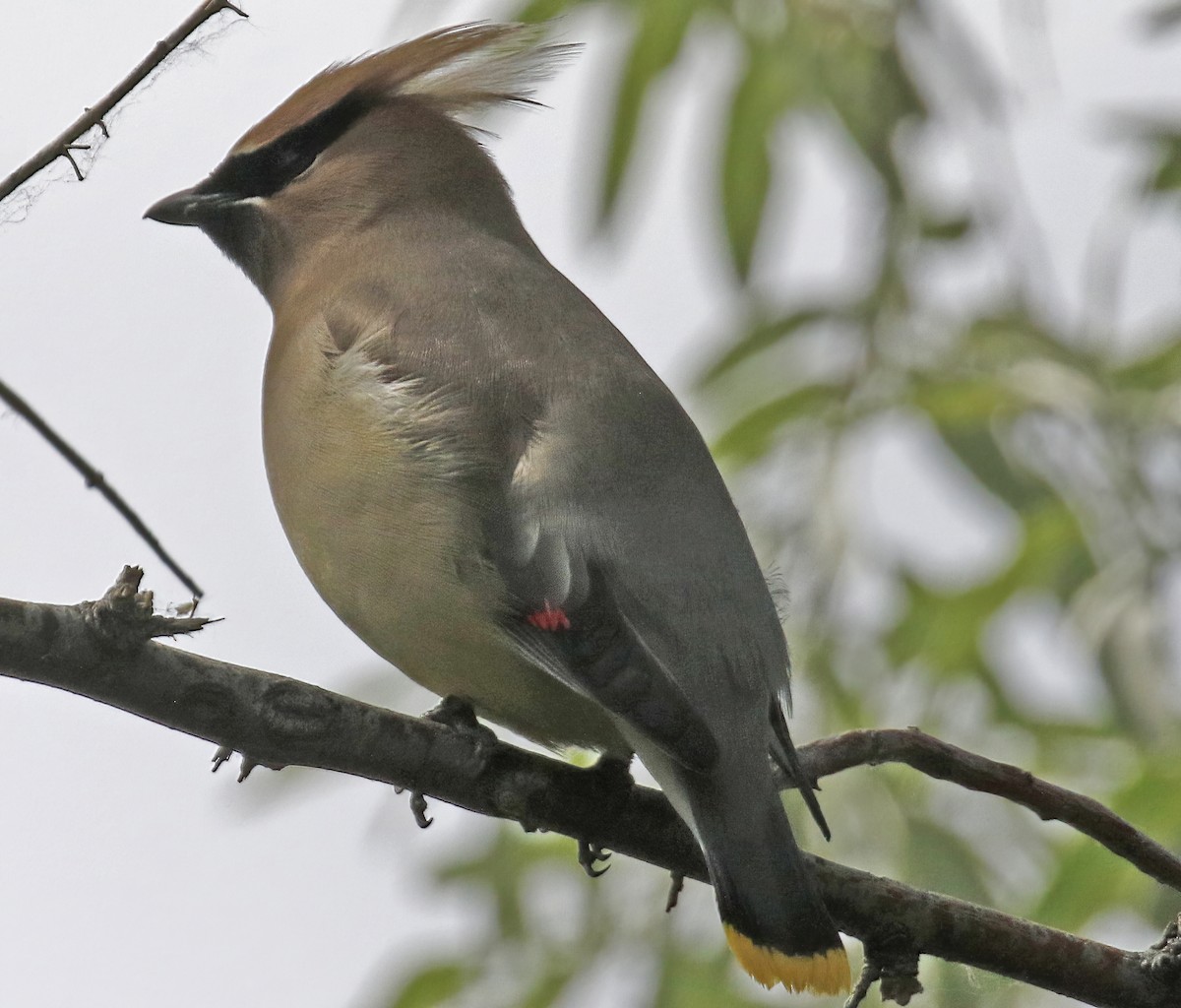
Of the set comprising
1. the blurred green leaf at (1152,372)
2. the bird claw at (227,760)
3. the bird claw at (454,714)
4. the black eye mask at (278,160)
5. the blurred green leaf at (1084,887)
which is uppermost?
the black eye mask at (278,160)

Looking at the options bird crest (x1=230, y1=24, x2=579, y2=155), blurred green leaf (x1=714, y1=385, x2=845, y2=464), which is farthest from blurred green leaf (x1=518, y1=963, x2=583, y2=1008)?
bird crest (x1=230, y1=24, x2=579, y2=155)

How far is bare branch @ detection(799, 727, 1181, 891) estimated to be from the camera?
7.29 feet

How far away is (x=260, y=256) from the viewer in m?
3.26

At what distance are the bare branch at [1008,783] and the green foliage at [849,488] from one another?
0.63 m

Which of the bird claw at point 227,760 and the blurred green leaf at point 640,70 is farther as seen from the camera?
the blurred green leaf at point 640,70

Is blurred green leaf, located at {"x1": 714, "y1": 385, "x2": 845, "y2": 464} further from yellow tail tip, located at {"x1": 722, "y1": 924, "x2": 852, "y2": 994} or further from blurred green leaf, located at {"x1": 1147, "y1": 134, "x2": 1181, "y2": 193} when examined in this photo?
yellow tail tip, located at {"x1": 722, "y1": 924, "x2": 852, "y2": 994}

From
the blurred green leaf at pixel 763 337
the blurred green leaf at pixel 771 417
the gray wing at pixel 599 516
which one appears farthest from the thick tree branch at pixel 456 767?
the blurred green leaf at pixel 763 337

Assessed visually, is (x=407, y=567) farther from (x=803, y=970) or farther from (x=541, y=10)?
(x=541, y=10)

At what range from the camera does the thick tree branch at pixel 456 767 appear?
67.4 inches

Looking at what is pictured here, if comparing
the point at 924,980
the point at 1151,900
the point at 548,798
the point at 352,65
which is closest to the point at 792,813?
the point at 924,980

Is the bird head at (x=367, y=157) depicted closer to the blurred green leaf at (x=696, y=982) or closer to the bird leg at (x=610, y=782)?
the bird leg at (x=610, y=782)

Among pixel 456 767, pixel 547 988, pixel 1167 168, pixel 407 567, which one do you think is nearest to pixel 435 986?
pixel 547 988

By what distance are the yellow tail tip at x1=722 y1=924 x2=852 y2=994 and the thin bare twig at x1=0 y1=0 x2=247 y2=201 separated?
1212 millimetres

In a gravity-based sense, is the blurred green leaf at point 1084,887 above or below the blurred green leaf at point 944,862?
above
